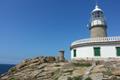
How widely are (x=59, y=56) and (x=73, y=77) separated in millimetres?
11284

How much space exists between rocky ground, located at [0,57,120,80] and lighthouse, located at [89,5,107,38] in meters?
8.10

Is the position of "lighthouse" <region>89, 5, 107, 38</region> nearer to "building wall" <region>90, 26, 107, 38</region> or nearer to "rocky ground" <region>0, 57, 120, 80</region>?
"building wall" <region>90, 26, 107, 38</region>

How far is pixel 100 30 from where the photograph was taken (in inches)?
1379

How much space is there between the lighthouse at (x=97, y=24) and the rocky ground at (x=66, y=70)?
8.10 m

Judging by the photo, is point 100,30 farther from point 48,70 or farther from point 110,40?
point 48,70

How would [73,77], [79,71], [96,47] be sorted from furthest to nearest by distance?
1. [96,47]
2. [79,71]
3. [73,77]

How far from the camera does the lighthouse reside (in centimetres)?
3506

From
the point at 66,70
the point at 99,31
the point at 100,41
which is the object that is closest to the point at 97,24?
the point at 99,31

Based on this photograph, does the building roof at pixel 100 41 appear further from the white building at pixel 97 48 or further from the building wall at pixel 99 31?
the building wall at pixel 99 31

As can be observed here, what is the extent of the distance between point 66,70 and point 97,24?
1304 centimetres

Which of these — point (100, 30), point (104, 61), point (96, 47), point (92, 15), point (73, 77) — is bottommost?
point (73, 77)

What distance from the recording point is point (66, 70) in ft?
86.0

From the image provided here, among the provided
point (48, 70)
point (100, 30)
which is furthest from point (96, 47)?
point (48, 70)

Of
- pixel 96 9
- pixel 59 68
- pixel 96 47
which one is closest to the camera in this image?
pixel 59 68
